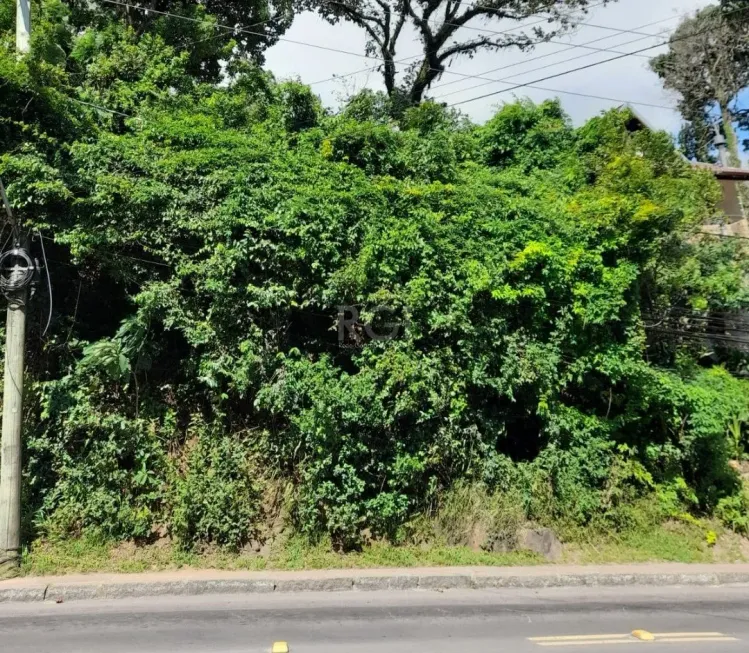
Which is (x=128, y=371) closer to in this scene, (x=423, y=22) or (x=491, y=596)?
(x=491, y=596)

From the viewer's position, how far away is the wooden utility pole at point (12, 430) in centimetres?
684

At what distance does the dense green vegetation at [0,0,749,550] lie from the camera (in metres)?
7.77

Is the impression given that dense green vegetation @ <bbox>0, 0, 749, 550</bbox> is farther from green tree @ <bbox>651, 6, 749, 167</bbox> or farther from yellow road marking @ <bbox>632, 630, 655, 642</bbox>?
green tree @ <bbox>651, 6, 749, 167</bbox>

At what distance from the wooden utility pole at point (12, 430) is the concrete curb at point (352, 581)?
46 centimetres

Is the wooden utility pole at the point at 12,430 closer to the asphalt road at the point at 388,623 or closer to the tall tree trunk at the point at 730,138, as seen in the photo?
the asphalt road at the point at 388,623

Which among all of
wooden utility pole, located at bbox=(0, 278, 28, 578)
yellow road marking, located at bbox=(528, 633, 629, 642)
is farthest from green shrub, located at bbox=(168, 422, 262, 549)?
yellow road marking, located at bbox=(528, 633, 629, 642)

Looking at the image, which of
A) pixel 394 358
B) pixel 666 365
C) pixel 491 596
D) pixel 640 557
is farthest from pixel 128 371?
pixel 666 365

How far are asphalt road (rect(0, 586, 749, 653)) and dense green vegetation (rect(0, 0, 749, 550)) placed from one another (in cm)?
134

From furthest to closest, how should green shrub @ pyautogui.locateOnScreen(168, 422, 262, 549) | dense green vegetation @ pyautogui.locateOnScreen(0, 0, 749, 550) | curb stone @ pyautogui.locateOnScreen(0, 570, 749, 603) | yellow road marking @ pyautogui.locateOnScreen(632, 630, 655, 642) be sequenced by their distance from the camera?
dense green vegetation @ pyautogui.locateOnScreen(0, 0, 749, 550) → green shrub @ pyautogui.locateOnScreen(168, 422, 262, 549) → curb stone @ pyautogui.locateOnScreen(0, 570, 749, 603) → yellow road marking @ pyautogui.locateOnScreen(632, 630, 655, 642)

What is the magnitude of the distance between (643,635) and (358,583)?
322 centimetres

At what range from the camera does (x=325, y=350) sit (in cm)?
862

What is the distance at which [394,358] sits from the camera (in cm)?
791

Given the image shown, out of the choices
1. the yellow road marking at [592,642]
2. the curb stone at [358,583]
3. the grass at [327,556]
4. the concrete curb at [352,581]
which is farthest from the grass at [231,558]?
the yellow road marking at [592,642]

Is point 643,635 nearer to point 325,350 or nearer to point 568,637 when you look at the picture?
point 568,637
